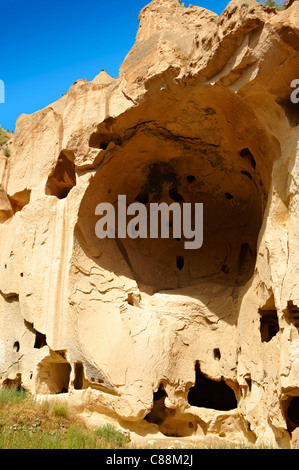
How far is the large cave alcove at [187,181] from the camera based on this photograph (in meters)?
8.41

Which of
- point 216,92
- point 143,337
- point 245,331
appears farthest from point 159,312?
point 216,92

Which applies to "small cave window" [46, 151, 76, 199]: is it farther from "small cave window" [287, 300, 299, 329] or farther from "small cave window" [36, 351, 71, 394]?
"small cave window" [287, 300, 299, 329]

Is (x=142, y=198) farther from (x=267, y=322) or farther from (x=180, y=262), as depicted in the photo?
(x=267, y=322)

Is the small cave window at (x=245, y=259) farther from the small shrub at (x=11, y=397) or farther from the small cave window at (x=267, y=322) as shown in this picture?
the small shrub at (x=11, y=397)

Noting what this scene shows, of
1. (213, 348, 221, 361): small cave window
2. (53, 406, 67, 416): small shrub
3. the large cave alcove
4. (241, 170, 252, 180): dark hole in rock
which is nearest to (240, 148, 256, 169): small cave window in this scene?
the large cave alcove

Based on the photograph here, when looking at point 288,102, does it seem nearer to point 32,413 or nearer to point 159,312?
point 159,312

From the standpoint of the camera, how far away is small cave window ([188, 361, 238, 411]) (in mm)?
9516

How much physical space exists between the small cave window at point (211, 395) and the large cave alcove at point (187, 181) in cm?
203

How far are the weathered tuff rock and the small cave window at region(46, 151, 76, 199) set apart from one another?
34 millimetres

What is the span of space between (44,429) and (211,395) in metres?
4.15

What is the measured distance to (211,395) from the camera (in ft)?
31.6

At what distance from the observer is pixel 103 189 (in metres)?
9.52

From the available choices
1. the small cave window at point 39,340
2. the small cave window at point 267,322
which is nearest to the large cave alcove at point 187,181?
the small cave window at point 267,322

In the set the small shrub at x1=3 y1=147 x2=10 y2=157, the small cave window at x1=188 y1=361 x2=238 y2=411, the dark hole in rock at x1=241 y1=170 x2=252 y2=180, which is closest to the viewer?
the dark hole in rock at x1=241 y1=170 x2=252 y2=180
